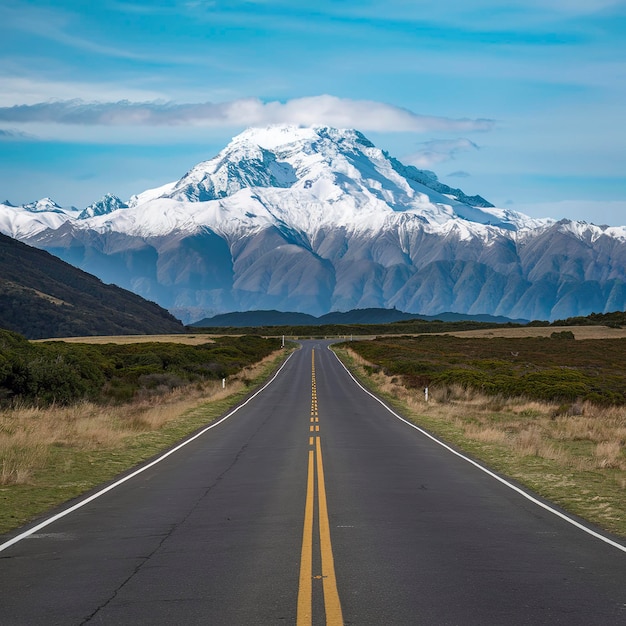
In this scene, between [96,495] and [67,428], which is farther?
[67,428]

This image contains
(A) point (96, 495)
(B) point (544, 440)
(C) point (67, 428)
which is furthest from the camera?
(B) point (544, 440)

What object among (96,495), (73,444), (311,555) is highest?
(311,555)

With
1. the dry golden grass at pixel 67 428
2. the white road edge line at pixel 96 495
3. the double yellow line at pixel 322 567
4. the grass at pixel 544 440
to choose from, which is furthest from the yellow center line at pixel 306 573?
the dry golden grass at pixel 67 428

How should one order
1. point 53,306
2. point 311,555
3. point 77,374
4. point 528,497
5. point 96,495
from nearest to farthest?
1. point 311,555
2. point 96,495
3. point 528,497
4. point 77,374
5. point 53,306

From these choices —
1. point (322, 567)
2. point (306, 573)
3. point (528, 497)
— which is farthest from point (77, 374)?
point (306, 573)

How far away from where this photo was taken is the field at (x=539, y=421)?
15414 millimetres

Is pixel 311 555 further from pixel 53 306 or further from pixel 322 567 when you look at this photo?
pixel 53 306

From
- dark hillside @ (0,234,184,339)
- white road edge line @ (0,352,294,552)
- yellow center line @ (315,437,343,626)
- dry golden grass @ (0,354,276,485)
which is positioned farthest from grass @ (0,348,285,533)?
dark hillside @ (0,234,184,339)

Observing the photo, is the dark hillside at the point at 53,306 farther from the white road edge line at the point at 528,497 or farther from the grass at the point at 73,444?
the white road edge line at the point at 528,497

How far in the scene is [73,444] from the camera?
20547mm

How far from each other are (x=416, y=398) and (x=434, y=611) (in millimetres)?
Result: 34013

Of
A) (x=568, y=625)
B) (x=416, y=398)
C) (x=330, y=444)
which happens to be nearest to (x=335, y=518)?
(x=568, y=625)

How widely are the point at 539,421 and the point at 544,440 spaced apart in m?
6.10

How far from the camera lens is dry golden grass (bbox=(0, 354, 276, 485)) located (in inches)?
663
